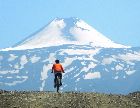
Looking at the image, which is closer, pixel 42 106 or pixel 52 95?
pixel 42 106

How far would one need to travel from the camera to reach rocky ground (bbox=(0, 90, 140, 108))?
1302 inches

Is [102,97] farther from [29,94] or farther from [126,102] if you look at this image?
[29,94]

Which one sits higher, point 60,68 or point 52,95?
point 60,68

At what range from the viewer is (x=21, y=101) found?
3362 centimetres

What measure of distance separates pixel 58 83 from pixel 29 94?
8.60ft

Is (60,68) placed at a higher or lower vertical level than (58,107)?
higher

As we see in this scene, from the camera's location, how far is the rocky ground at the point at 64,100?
33.1 metres

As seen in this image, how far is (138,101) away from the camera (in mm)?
35719

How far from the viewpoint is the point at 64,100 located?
111 feet

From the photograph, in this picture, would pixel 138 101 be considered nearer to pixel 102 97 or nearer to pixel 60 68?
pixel 102 97

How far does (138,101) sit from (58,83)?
252 inches

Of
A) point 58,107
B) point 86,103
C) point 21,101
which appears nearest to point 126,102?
point 86,103

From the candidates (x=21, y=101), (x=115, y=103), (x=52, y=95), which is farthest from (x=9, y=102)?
(x=115, y=103)

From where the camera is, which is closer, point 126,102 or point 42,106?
point 42,106
